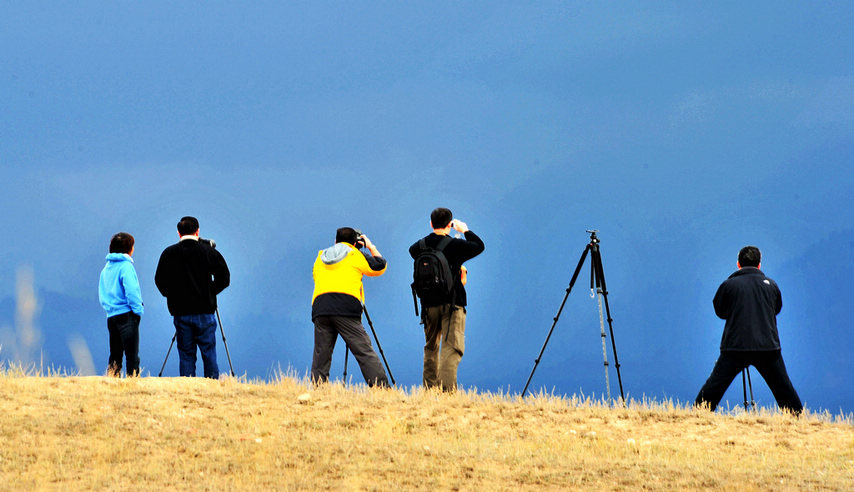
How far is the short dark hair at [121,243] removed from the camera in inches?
563

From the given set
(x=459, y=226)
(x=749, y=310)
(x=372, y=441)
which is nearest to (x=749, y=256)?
(x=749, y=310)

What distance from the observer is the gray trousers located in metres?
13.7

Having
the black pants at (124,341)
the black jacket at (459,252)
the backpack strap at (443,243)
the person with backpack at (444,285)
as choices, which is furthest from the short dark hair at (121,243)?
the backpack strap at (443,243)

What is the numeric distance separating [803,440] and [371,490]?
6.02m

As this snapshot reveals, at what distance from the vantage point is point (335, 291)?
13.6 metres

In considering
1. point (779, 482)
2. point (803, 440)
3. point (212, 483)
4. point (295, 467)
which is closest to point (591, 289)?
point (803, 440)

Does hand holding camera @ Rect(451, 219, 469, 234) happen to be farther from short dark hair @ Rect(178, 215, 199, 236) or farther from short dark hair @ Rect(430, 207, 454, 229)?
short dark hair @ Rect(178, 215, 199, 236)

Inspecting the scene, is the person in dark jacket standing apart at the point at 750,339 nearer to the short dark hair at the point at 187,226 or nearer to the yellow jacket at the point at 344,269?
the yellow jacket at the point at 344,269

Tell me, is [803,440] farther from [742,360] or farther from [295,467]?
[295,467]

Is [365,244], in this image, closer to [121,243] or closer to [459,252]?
[459,252]

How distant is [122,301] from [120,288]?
0.66 feet

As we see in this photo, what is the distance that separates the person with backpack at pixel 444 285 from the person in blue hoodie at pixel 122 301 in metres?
4.37

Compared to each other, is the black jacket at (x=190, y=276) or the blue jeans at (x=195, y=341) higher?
the black jacket at (x=190, y=276)

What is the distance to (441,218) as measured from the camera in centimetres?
1313
